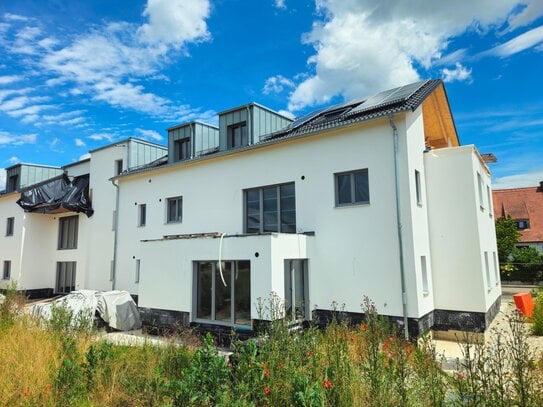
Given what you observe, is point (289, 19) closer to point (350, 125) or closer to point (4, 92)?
point (350, 125)

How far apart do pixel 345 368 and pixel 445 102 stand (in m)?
11.8

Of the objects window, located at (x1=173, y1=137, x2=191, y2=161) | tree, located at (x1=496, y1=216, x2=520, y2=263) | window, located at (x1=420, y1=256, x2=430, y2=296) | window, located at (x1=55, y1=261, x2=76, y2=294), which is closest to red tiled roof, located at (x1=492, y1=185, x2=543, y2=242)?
tree, located at (x1=496, y1=216, x2=520, y2=263)

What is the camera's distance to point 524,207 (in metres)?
32.9

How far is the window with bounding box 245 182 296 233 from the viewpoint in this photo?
11.2m

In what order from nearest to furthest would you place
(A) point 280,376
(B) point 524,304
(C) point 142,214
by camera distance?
(A) point 280,376
(B) point 524,304
(C) point 142,214

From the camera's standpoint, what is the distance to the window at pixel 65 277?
1914cm

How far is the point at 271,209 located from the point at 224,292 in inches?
123

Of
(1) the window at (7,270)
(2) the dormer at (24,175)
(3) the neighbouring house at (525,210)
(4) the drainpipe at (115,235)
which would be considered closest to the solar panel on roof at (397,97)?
(4) the drainpipe at (115,235)

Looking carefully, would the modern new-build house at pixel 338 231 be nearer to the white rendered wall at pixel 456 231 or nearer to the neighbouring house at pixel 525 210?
the white rendered wall at pixel 456 231

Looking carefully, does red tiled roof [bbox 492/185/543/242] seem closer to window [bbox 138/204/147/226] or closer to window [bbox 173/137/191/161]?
window [bbox 173/137/191/161]

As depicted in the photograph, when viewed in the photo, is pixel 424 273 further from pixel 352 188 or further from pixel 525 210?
pixel 525 210

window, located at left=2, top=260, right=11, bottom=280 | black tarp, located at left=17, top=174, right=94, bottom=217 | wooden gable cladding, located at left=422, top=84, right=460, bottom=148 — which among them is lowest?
window, located at left=2, top=260, right=11, bottom=280

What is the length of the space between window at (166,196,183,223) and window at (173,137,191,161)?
2.07 m

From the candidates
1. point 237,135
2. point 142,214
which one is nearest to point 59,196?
point 142,214
